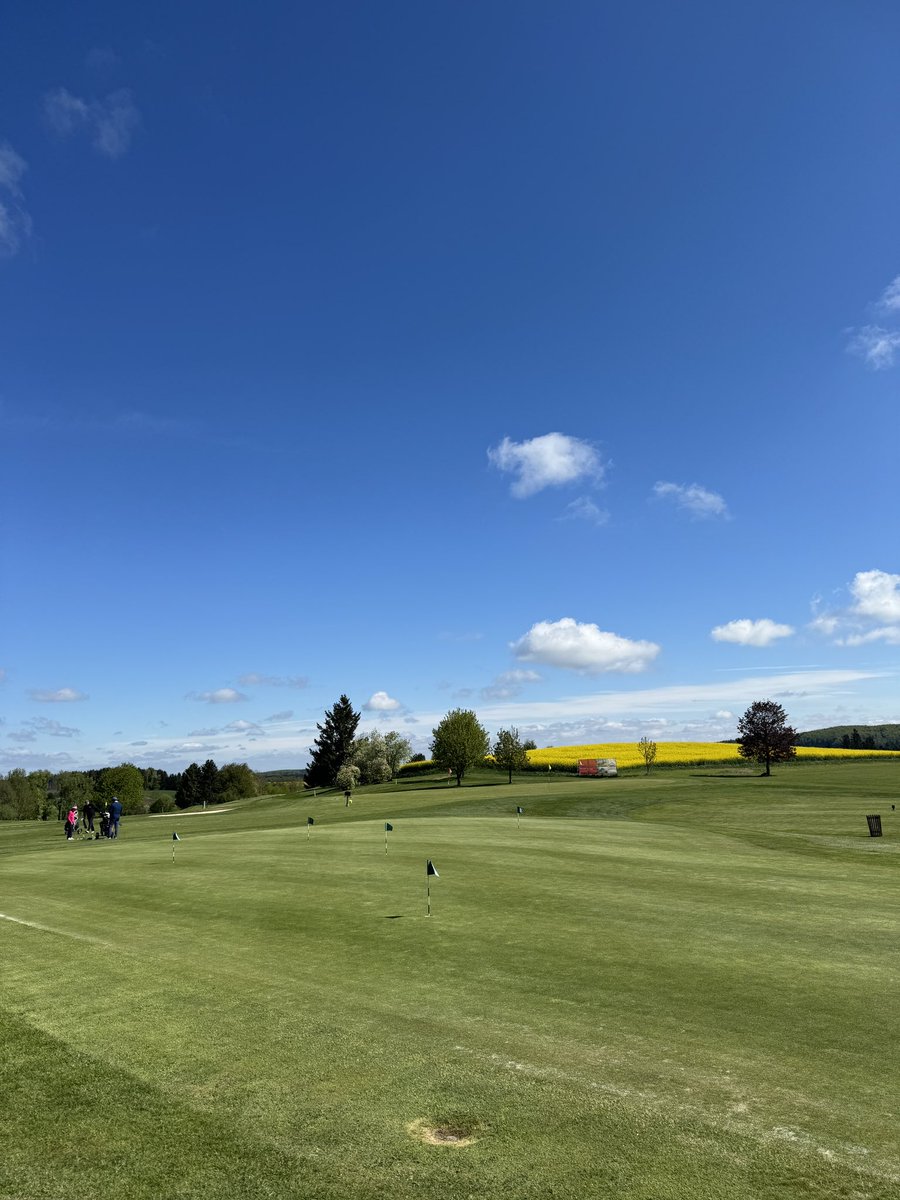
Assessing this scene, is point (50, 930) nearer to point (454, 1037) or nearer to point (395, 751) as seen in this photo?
point (454, 1037)

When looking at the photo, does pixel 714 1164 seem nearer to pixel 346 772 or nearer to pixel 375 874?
pixel 375 874

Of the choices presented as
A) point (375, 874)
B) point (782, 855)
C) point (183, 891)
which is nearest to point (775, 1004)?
point (375, 874)

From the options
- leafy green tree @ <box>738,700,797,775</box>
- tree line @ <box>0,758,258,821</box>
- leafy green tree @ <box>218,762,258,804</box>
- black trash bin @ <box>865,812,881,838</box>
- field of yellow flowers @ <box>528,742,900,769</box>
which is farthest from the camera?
leafy green tree @ <box>218,762,258,804</box>

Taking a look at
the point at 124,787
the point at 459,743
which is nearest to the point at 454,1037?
the point at 459,743

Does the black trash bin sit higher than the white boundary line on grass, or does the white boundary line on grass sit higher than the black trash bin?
the white boundary line on grass

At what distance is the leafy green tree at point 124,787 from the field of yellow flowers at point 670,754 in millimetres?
71520

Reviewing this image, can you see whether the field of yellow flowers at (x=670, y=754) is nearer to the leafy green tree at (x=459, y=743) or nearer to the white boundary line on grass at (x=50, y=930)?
the leafy green tree at (x=459, y=743)

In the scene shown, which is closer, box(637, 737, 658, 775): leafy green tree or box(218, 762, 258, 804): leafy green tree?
box(637, 737, 658, 775): leafy green tree

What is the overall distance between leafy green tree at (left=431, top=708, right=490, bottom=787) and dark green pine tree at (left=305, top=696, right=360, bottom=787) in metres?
43.5

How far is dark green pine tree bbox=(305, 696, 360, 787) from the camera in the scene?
136 metres

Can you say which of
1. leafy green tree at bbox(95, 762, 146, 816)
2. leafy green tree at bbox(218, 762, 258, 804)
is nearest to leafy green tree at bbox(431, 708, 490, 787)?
leafy green tree at bbox(95, 762, 146, 816)

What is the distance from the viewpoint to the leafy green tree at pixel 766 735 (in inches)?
3720

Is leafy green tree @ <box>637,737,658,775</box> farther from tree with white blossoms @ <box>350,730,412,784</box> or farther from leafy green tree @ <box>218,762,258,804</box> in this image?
leafy green tree @ <box>218,762,258,804</box>

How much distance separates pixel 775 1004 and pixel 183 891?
1574 centimetres
